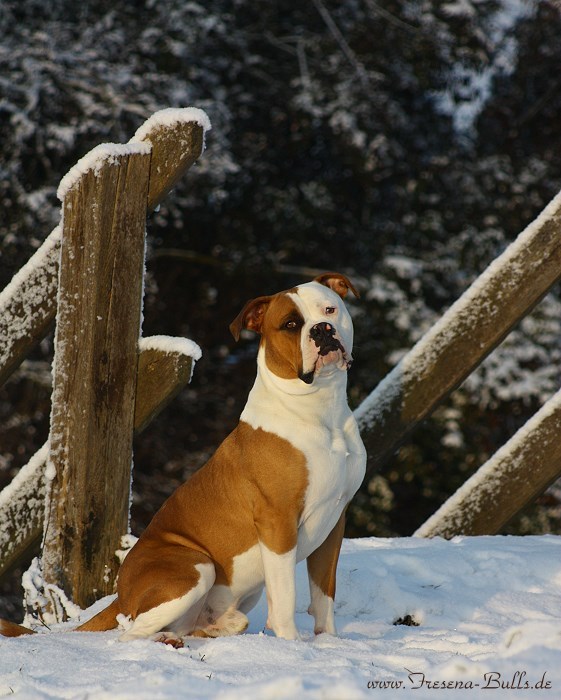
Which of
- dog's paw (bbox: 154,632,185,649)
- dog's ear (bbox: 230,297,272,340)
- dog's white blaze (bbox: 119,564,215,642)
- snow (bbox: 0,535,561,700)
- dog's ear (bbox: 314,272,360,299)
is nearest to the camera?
snow (bbox: 0,535,561,700)

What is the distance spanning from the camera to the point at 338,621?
3.72 meters

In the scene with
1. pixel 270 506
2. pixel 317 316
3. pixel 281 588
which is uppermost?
pixel 317 316

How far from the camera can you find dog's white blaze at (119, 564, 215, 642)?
10.4ft

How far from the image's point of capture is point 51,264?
392 centimetres

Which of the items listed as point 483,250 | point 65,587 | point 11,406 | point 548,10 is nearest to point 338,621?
point 65,587

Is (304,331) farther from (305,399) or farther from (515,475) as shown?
(515,475)

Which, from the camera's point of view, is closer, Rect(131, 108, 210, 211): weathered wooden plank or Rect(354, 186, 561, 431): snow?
Rect(131, 108, 210, 211): weathered wooden plank

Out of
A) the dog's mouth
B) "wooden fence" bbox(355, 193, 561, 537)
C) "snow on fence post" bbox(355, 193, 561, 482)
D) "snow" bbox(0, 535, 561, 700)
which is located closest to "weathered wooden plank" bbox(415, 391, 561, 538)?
"wooden fence" bbox(355, 193, 561, 537)

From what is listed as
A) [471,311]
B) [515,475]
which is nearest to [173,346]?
[471,311]

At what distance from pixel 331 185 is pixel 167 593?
8.23 meters

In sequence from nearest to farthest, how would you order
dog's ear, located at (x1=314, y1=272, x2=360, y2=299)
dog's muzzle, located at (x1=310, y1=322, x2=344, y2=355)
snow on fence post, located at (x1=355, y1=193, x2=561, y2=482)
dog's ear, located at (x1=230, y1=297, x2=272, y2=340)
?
dog's muzzle, located at (x1=310, y1=322, x2=344, y2=355) → dog's ear, located at (x1=230, y1=297, x2=272, y2=340) → dog's ear, located at (x1=314, y1=272, x2=360, y2=299) → snow on fence post, located at (x1=355, y1=193, x2=561, y2=482)

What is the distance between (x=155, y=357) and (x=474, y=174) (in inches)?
333

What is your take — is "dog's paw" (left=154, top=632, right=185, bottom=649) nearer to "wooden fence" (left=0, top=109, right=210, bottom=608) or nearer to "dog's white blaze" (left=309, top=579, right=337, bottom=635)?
"dog's white blaze" (left=309, top=579, right=337, bottom=635)

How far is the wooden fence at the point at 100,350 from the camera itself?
3.78m
